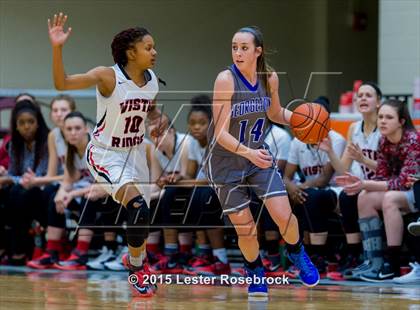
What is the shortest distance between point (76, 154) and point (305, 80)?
4466 mm

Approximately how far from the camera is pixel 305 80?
1337 centimetres

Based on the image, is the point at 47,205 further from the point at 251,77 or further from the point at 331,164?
the point at 251,77

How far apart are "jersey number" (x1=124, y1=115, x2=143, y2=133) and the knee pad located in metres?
0.48

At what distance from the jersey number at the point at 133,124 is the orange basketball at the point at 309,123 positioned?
1.07m

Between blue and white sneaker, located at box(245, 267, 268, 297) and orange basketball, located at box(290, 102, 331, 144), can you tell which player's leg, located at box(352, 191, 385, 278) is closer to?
orange basketball, located at box(290, 102, 331, 144)

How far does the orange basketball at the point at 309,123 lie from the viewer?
719 cm

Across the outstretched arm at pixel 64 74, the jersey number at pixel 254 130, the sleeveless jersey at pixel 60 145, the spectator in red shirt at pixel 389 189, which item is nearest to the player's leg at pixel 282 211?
the jersey number at pixel 254 130

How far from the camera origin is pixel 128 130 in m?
7.23

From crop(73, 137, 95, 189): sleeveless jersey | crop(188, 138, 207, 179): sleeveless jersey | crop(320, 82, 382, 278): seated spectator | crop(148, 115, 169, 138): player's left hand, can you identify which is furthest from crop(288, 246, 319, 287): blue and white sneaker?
crop(73, 137, 95, 189): sleeveless jersey

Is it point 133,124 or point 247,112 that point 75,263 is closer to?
point 133,124

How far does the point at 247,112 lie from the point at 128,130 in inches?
34.3

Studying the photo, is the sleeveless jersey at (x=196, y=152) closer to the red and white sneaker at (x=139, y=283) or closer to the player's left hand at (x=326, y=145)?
the player's left hand at (x=326, y=145)

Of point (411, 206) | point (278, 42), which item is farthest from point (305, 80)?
point (411, 206)

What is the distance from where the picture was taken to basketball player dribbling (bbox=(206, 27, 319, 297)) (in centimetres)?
691
